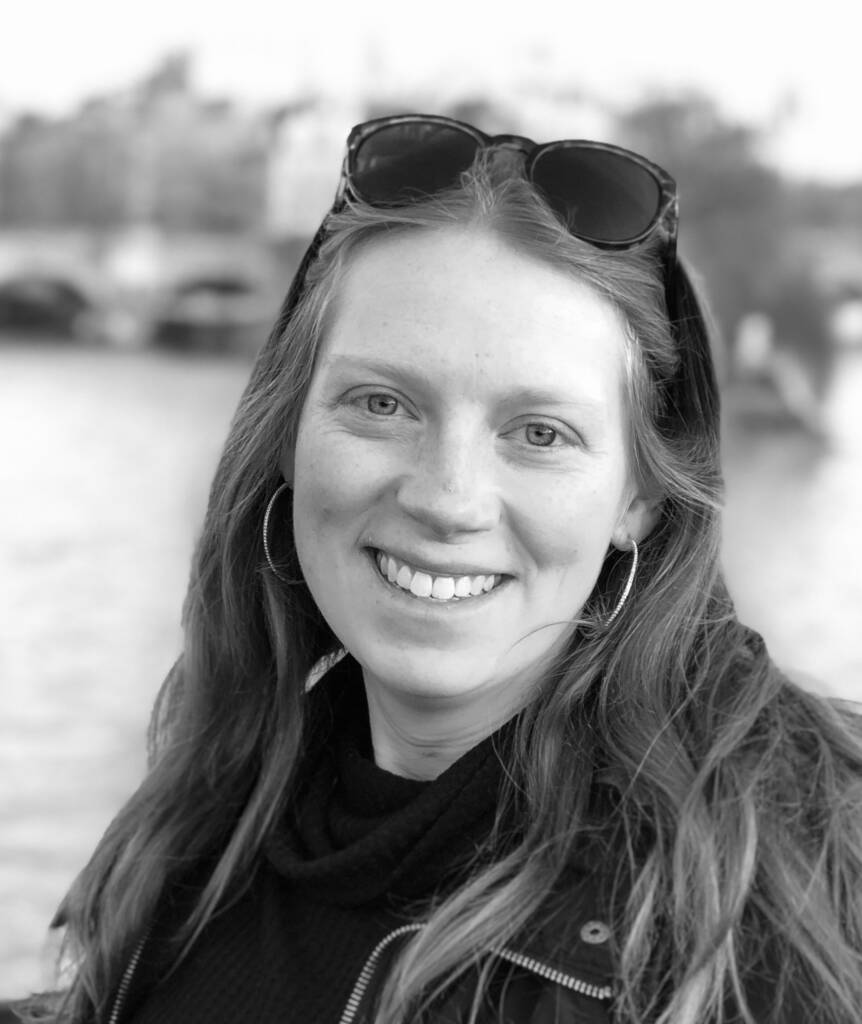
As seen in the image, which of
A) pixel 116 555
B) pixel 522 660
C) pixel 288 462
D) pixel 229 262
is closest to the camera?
pixel 522 660

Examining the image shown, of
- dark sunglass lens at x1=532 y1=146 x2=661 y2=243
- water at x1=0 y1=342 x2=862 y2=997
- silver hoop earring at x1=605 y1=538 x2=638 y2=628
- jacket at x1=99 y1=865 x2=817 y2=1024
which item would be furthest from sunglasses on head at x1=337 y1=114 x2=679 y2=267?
water at x1=0 y1=342 x2=862 y2=997

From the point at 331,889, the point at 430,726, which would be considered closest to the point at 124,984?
the point at 331,889

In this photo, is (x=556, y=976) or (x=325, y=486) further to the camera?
(x=325, y=486)

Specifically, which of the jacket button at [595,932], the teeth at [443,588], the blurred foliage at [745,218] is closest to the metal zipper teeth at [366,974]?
the jacket button at [595,932]

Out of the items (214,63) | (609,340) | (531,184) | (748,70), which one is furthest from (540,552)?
(214,63)

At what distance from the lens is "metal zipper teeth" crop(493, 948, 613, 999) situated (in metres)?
1.02

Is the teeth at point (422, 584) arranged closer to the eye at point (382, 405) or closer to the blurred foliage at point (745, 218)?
the eye at point (382, 405)

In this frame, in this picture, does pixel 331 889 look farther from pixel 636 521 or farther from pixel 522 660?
pixel 636 521

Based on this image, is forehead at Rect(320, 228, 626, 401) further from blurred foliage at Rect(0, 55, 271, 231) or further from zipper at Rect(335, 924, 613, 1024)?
blurred foliage at Rect(0, 55, 271, 231)

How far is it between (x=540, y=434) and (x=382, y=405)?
135 millimetres

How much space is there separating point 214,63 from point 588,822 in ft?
7.79

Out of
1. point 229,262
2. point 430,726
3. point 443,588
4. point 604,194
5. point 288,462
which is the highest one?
point 229,262

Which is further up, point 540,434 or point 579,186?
point 579,186

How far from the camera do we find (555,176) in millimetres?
1184
